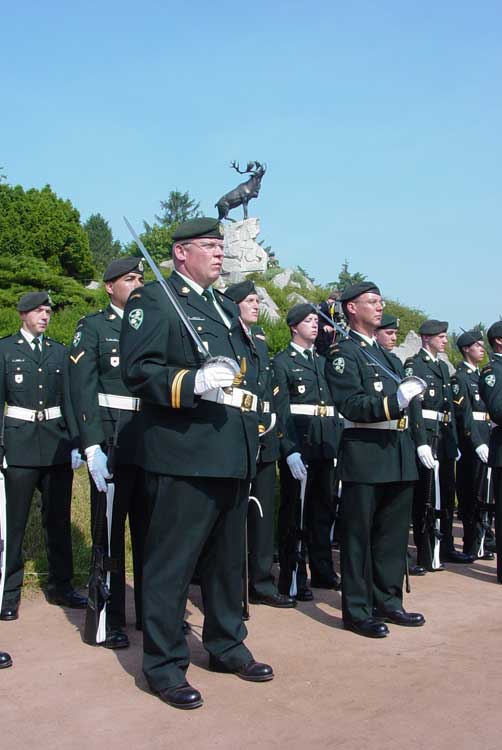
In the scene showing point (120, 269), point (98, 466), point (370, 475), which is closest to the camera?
point (98, 466)

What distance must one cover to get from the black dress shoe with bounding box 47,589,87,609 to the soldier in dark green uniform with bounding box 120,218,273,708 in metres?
1.70

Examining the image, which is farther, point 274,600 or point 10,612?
point 274,600

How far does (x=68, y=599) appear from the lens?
18.7 ft

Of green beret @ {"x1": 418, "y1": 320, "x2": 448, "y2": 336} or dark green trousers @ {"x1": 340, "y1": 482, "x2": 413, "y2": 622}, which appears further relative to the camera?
green beret @ {"x1": 418, "y1": 320, "x2": 448, "y2": 336}

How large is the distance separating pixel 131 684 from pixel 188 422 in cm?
127

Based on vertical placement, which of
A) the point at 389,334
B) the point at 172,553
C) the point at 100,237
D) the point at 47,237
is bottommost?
the point at 172,553

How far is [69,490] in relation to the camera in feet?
19.7

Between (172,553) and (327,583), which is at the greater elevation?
(172,553)

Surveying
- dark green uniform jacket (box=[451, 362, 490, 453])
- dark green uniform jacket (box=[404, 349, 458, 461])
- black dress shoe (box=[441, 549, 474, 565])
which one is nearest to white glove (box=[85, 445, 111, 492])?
dark green uniform jacket (box=[404, 349, 458, 461])

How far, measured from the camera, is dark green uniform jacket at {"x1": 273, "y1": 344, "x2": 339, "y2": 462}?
6.46 m

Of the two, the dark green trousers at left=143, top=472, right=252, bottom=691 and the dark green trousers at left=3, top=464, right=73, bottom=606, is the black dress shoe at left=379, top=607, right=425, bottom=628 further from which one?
the dark green trousers at left=3, top=464, right=73, bottom=606

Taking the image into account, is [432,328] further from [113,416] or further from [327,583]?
[113,416]

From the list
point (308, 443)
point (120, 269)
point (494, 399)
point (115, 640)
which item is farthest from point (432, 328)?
point (115, 640)

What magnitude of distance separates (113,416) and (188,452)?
4.39 feet
